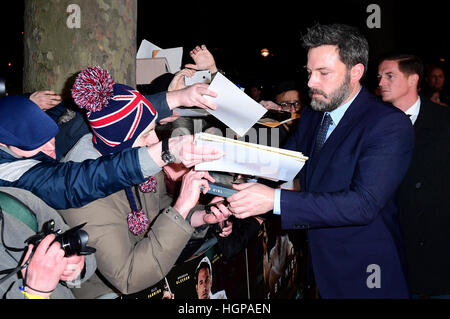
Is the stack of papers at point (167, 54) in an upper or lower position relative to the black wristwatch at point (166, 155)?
upper

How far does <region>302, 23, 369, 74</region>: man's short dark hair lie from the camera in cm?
231

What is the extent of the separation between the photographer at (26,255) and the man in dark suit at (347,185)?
1.00 m

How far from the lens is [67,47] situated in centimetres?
246

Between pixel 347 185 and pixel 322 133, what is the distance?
45 centimetres

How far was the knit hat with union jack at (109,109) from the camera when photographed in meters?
1.81

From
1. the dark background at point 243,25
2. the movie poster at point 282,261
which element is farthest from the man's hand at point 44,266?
the dark background at point 243,25

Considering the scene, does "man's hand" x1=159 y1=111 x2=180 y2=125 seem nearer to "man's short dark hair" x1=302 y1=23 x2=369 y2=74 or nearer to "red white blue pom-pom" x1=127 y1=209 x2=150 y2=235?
"red white blue pom-pom" x1=127 y1=209 x2=150 y2=235

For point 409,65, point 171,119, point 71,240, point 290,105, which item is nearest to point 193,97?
point 171,119

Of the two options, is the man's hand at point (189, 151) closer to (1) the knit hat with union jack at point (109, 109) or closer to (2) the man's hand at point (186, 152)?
(2) the man's hand at point (186, 152)

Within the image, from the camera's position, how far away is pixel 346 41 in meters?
2.30

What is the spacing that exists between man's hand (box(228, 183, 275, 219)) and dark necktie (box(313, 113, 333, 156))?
1.98ft

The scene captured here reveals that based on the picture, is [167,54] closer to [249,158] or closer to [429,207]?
[249,158]

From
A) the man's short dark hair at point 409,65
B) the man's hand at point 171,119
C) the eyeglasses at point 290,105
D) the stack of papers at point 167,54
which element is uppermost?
the stack of papers at point 167,54
